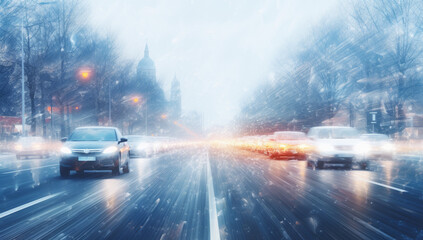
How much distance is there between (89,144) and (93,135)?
1.29 metres

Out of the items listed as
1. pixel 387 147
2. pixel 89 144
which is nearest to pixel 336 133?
pixel 387 147

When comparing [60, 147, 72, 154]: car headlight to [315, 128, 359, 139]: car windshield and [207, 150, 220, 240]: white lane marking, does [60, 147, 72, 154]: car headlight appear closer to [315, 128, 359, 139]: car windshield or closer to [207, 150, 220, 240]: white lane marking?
[207, 150, 220, 240]: white lane marking

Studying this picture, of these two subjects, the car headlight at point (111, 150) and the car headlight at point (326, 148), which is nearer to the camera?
the car headlight at point (111, 150)

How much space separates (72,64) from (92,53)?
2.58 m

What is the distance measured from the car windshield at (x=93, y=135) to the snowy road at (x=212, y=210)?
128 inches

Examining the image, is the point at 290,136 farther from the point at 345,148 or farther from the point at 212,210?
the point at 212,210

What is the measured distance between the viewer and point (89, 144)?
13.3m

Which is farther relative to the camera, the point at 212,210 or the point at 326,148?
the point at 326,148

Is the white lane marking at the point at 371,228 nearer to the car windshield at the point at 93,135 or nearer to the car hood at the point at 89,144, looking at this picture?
the car hood at the point at 89,144

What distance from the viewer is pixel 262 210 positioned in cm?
718

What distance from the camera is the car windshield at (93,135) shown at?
564 inches

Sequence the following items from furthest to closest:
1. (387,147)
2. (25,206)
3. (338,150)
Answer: (387,147) < (338,150) < (25,206)

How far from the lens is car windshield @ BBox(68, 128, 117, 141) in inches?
564

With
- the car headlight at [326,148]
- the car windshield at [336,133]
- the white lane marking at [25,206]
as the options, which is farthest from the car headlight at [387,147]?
the white lane marking at [25,206]
